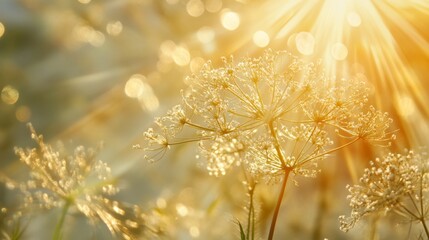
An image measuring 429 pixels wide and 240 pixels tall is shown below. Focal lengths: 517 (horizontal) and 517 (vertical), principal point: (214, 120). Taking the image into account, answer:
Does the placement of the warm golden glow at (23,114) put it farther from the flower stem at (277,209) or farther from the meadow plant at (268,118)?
the flower stem at (277,209)

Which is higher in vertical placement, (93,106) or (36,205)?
(93,106)

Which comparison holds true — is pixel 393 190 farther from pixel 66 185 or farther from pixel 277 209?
pixel 66 185

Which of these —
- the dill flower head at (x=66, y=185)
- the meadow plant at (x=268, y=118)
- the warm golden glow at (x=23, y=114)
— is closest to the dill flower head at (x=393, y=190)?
the meadow plant at (x=268, y=118)

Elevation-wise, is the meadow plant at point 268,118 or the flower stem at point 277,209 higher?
the meadow plant at point 268,118

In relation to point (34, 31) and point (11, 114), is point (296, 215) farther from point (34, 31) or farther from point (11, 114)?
point (34, 31)

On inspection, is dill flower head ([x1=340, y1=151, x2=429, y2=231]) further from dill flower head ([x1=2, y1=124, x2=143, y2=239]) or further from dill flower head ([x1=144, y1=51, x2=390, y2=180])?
dill flower head ([x1=2, y1=124, x2=143, y2=239])

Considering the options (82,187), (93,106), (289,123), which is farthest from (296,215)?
(93,106)
